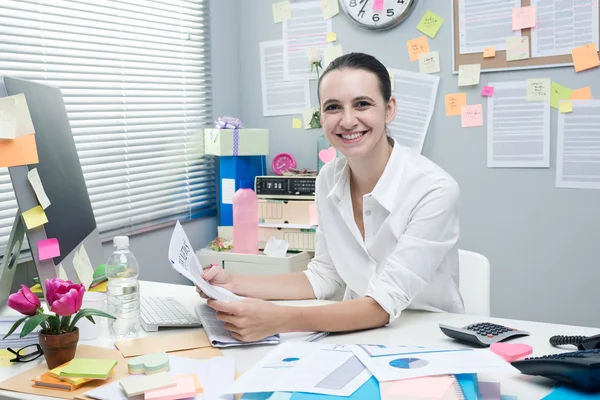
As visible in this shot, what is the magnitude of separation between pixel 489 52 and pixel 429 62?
27 centimetres

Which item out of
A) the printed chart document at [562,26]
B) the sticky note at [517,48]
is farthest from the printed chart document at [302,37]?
the printed chart document at [562,26]

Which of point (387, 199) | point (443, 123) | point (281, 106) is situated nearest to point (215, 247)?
point (281, 106)

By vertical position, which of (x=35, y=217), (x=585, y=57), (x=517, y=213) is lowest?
(x=517, y=213)

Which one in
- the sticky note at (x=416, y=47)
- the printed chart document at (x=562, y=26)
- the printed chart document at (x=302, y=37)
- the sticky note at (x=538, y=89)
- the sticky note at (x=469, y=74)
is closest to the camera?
the printed chart document at (x=562, y=26)

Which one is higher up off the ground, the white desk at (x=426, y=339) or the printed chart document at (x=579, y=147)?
the printed chart document at (x=579, y=147)

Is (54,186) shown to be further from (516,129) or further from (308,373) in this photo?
(516,129)

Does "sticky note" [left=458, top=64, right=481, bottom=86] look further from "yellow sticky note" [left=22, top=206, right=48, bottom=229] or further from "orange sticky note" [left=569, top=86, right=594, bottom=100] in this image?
"yellow sticky note" [left=22, top=206, right=48, bottom=229]

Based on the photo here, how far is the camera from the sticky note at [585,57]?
8.14 ft

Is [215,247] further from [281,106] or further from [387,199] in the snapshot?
[387,199]

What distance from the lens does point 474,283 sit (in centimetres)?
177

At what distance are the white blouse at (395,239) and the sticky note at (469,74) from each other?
41.8 inches

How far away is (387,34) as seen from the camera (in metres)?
2.91

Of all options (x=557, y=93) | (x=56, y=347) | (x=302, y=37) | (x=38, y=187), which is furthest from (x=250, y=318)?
(x=302, y=37)

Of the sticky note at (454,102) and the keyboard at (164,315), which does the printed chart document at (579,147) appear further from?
the keyboard at (164,315)
